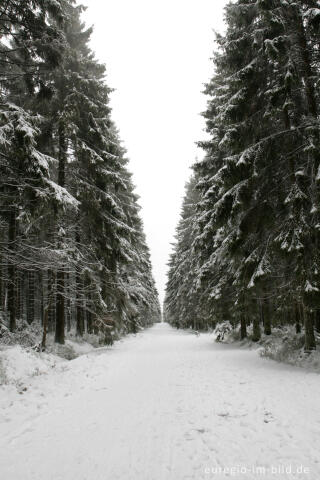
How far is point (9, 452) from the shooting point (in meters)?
3.92

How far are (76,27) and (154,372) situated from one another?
18125 mm

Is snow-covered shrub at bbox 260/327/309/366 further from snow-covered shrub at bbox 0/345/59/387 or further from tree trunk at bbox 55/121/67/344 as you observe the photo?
tree trunk at bbox 55/121/67/344

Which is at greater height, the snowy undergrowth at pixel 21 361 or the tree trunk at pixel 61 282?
the tree trunk at pixel 61 282

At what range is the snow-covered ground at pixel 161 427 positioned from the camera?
347 cm

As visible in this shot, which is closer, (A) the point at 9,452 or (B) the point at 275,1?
(A) the point at 9,452

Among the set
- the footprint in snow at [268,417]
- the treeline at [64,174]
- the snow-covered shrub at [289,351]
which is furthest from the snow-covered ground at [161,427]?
the treeline at [64,174]

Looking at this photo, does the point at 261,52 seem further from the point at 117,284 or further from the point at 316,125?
the point at 117,284

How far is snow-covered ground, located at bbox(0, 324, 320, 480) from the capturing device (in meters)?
3.47

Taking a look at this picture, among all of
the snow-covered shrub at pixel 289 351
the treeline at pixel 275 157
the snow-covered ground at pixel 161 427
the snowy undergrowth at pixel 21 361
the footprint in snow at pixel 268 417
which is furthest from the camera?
the snow-covered shrub at pixel 289 351

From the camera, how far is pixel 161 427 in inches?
186

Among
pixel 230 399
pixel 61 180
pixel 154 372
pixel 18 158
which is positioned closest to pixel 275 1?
pixel 18 158

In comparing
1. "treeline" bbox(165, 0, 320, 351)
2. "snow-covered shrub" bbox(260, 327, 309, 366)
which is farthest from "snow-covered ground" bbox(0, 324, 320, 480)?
"treeline" bbox(165, 0, 320, 351)

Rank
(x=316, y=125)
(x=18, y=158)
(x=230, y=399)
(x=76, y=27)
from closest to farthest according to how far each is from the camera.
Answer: (x=230, y=399), (x=18, y=158), (x=316, y=125), (x=76, y=27)

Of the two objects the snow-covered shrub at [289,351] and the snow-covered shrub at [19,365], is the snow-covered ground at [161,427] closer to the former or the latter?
the snow-covered shrub at [19,365]
